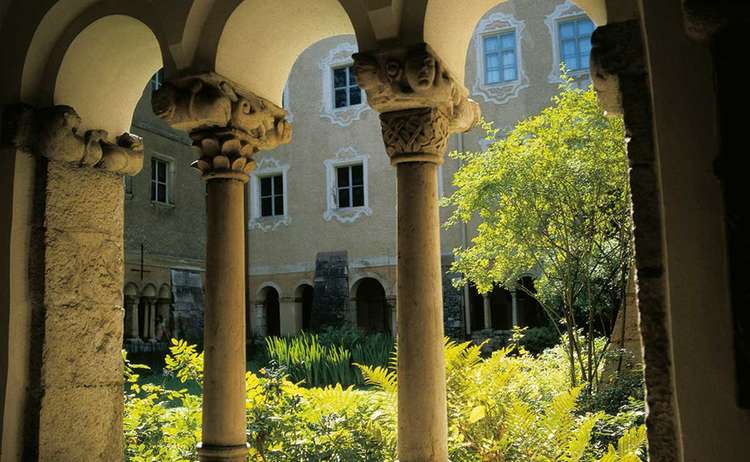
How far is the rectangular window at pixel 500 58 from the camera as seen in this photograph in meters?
15.2

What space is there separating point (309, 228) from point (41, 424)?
13.7 metres

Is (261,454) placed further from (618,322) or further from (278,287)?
(278,287)

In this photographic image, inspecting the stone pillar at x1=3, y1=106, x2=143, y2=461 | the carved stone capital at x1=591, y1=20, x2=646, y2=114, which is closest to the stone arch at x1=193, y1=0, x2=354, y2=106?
the stone pillar at x1=3, y1=106, x2=143, y2=461

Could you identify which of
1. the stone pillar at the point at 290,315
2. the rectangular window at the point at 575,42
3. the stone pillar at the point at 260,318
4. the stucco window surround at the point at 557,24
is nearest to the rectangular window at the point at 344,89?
the stucco window surround at the point at 557,24

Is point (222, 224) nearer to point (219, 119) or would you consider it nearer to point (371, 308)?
point (219, 119)

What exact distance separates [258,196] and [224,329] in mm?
14485

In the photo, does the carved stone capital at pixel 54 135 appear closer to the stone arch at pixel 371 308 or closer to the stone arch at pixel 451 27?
the stone arch at pixel 451 27

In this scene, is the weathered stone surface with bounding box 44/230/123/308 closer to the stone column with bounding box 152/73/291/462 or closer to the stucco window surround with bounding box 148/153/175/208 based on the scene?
the stone column with bounding box 152/73/291/462

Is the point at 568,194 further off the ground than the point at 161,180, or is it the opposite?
the point at 161,180

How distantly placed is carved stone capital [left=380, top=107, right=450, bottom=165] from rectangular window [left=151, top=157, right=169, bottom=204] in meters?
13.8

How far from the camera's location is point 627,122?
6.57ft

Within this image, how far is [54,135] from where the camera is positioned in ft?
11.4

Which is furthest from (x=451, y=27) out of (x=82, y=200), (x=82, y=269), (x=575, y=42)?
(x=575, y=42)

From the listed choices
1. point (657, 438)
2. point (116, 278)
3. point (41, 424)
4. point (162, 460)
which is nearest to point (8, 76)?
point (116, 278)
